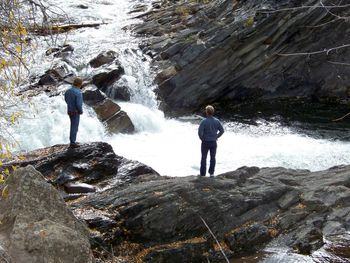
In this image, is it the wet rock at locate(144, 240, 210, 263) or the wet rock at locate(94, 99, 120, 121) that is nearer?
the wet rock at locate(144, 240, 210, 263)

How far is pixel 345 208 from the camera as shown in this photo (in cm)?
1049

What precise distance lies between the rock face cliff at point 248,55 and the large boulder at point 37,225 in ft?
54.6

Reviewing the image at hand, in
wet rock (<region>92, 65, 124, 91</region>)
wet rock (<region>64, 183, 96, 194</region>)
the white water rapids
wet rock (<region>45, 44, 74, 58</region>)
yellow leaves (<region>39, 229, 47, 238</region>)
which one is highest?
yellow leaves (<region>39, 229, 47, 238</region>)

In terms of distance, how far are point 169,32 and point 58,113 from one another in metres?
9.79

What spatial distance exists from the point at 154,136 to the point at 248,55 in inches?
301

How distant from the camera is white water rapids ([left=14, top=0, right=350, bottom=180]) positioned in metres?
17.4

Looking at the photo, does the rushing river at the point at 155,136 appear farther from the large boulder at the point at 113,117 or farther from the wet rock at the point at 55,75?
the wet rock at the point at 55,75

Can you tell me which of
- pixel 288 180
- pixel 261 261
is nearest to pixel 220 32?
pixel 288 180

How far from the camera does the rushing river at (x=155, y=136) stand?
17375 millimetres

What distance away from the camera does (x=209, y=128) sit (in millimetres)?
11602

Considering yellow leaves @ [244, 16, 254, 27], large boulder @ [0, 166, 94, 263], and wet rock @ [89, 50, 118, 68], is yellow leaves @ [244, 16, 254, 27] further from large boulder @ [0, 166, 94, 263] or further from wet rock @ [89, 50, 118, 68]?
large boulder @ [0, 166, 94, 263]

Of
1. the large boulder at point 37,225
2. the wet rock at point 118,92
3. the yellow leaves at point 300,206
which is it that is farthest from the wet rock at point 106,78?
the large boulder at point 37,225

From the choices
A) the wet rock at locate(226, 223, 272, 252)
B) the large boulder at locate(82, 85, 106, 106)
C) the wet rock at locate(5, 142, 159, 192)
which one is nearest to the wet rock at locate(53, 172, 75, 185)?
the wet rock at locate(5, 142, 159, 192)

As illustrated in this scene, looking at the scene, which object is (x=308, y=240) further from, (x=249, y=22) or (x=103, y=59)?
(x=249, y=22)
